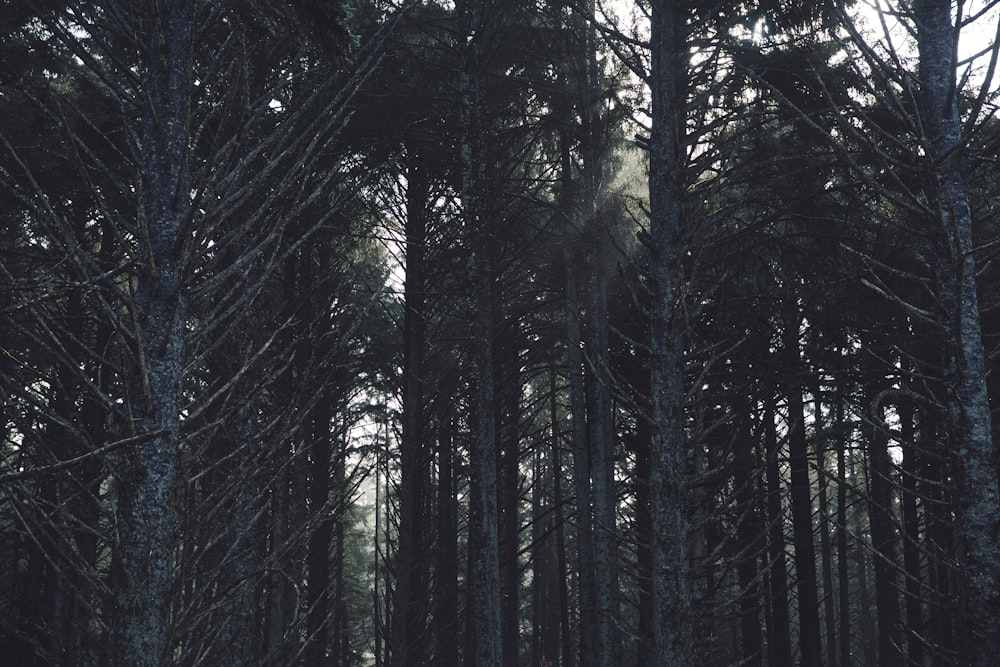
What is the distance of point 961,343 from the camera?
5230mm

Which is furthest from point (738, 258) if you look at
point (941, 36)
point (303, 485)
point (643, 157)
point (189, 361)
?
point (189, 361)

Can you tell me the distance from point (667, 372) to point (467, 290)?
14.9ft

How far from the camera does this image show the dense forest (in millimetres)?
2812

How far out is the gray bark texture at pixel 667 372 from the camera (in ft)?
21.0

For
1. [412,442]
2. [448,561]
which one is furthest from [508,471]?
[412,442]

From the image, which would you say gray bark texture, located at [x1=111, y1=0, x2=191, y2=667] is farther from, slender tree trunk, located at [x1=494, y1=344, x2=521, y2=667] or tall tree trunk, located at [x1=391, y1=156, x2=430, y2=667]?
slender tree trunk, located at [x1=494, y1=344, x2=521, y2=667]

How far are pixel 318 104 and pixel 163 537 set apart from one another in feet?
29.2

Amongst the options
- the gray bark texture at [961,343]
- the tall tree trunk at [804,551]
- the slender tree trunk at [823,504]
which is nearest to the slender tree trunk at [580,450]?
the slender tree trunk at [823,504]

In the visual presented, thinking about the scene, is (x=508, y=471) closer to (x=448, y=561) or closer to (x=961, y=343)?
(x=448, y=561)

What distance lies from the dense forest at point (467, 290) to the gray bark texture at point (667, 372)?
0.03m

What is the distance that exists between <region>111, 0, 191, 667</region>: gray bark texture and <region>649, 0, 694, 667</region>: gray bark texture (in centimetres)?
466

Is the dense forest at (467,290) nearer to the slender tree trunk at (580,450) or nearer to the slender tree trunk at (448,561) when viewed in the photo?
the slender tree trunk at (580,450)

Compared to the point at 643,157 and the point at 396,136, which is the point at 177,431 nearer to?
the point at 396,136

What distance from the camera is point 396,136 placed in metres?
11.1
